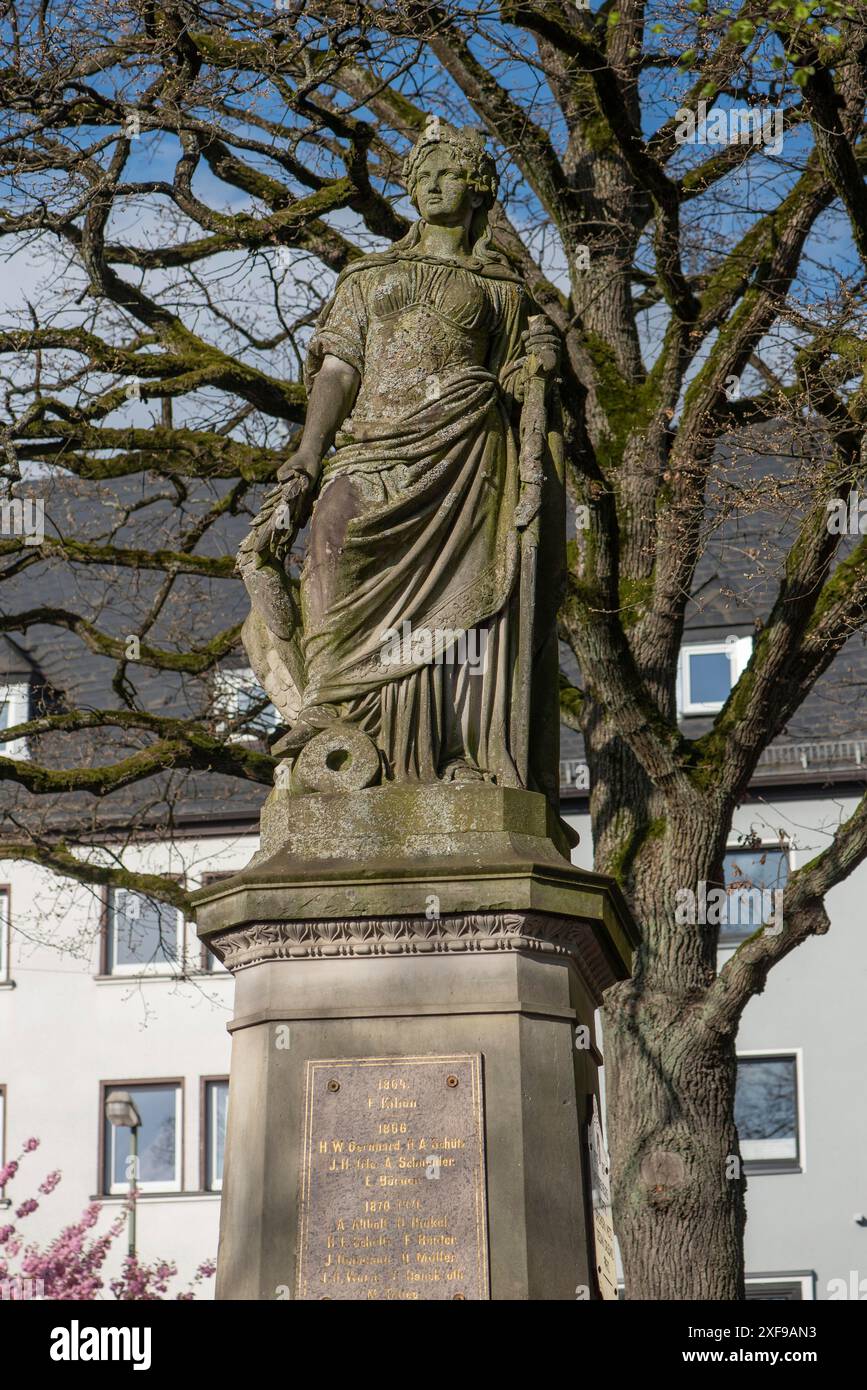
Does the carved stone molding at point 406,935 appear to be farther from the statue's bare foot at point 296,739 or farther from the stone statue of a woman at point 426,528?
the statue's bare foot at point 296,739

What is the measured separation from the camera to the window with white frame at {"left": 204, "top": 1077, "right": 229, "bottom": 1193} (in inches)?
1129

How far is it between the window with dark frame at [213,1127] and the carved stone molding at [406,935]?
69.6 ft

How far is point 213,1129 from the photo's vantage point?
28938mm

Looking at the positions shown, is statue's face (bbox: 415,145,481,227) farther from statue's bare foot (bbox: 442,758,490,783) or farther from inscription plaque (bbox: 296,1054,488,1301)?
inscription plaque (bbox: 296,1054,488,1301)

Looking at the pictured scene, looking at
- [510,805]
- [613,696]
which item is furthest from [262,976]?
[613,696]

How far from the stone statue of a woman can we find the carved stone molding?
0.62 metres

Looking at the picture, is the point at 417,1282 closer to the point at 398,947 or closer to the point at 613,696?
the point at 398,947

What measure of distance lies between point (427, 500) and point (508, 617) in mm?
541

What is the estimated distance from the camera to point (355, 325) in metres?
A: 8.82

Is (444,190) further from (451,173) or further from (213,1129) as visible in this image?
(213,1129)

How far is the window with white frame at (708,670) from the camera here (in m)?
29.6

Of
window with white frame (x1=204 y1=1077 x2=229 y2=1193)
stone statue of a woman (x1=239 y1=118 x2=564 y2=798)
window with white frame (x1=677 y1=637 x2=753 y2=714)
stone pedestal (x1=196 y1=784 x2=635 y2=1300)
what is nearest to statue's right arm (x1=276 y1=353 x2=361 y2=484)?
stone statue of a woman (x1=239 y1=118 x2=564 y2=798)

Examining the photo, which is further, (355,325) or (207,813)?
(207,813)

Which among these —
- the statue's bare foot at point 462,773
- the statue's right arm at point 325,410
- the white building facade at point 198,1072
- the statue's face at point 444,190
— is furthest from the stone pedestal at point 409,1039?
the white building facade at point 198,1072
